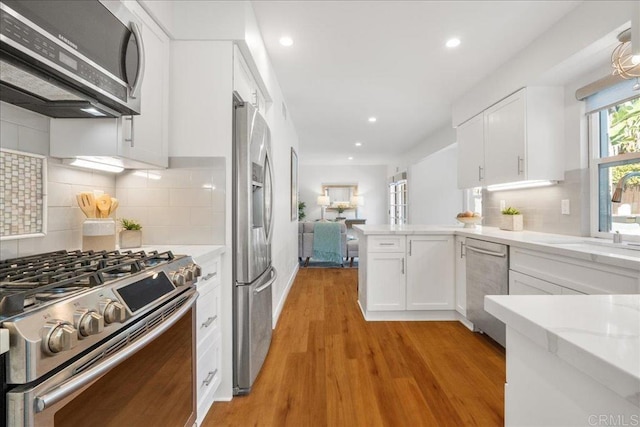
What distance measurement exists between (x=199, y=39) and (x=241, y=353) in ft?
6.28

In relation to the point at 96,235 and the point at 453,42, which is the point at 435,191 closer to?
the point at 453,42

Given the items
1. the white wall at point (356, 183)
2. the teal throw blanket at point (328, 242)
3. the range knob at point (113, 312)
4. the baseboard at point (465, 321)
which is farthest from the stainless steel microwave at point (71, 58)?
the white wall at point (356, 183)

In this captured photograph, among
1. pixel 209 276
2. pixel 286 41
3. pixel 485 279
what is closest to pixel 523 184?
pixel 485 279

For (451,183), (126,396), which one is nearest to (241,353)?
(126,396)

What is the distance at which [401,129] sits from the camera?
5422mm

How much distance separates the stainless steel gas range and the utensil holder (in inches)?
6.6

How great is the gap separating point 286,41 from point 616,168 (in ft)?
8.69

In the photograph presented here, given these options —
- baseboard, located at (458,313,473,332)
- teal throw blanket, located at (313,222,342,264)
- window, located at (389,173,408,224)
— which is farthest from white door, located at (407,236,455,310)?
window, located at (389,173,408,224)

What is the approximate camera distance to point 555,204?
263cm

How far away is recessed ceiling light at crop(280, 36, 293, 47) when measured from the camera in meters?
2.49

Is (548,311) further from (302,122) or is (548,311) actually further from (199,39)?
(302,122)

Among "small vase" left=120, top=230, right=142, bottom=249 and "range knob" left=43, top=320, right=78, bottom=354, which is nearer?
"range knob" left=43, top=320, right=78, bottom=354

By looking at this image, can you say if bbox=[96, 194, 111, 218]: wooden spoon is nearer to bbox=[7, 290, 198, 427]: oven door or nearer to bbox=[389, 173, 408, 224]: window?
bbox=[7, 290, 198, 427]: oven door

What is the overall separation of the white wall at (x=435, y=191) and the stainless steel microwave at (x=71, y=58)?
21.1 ft
